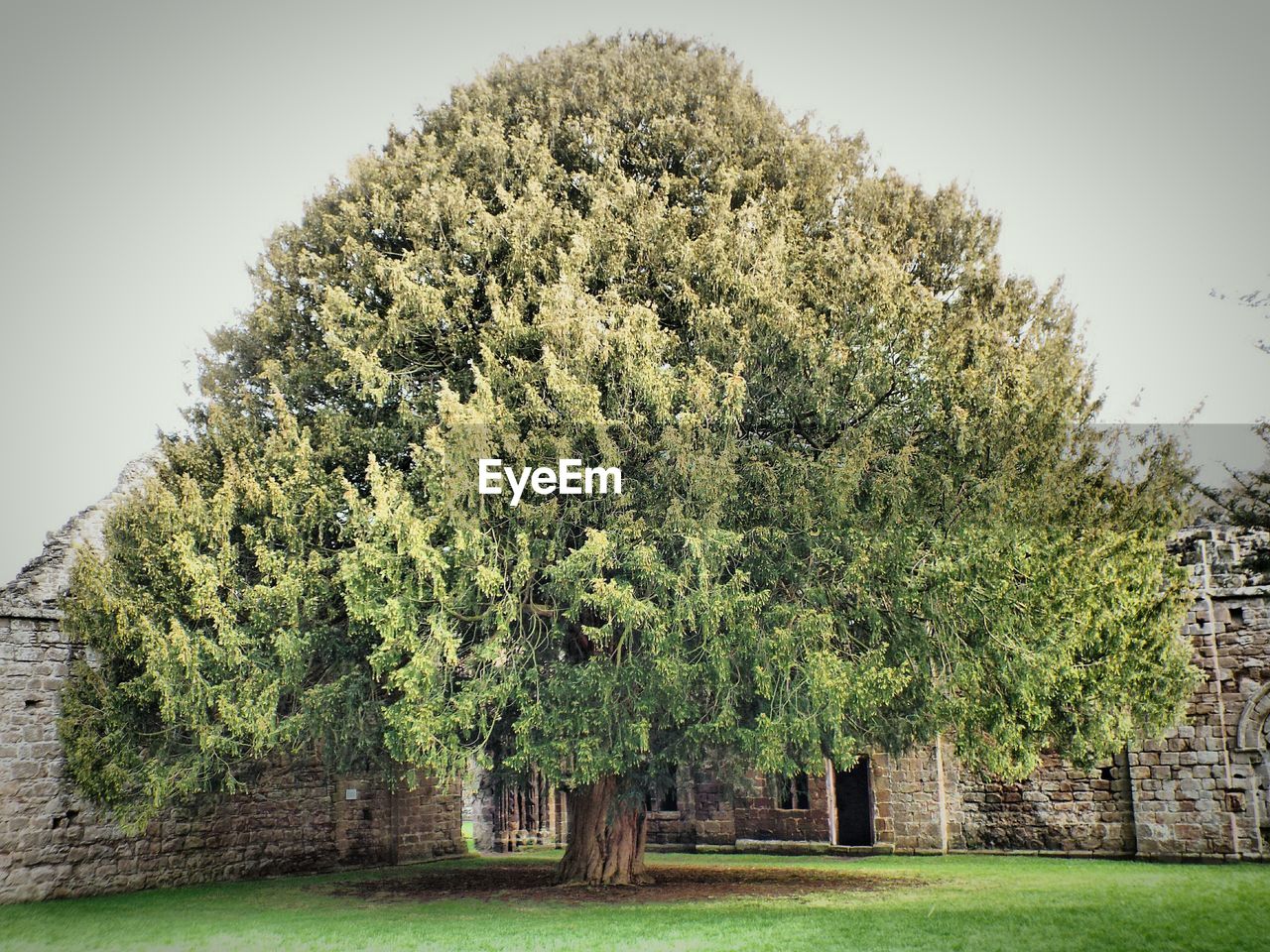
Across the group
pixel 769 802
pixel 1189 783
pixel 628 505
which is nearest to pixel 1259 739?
pixel 1189 783

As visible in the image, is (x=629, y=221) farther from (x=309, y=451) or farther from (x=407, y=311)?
(x=309, y=451)

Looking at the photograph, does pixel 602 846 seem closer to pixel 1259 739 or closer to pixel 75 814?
pixel 75 814

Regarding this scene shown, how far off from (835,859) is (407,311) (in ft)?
45.9

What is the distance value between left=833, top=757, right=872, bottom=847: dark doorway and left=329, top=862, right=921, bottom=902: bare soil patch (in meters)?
6.16

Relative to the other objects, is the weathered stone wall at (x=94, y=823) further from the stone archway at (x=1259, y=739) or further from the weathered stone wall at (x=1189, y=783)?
the stone archway at (x=1259, y=739)

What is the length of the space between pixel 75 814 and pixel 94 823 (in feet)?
1.04

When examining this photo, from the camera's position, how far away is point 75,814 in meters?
14.0

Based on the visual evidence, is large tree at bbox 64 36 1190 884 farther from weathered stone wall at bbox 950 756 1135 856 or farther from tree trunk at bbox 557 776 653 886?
weathered stone wall at bbox 950 756 1135 856

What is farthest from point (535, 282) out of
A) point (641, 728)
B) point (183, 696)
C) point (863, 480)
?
point (183, 696)

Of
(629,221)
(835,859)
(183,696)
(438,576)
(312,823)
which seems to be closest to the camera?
(438,576)

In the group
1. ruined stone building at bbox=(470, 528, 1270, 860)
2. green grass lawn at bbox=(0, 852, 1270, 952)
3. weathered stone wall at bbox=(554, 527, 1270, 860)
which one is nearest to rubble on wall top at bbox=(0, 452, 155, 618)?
green grass lawn at bbox=(0, 852, 1270, 952)

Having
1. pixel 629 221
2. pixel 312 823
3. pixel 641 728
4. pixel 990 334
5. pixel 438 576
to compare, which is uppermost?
pixel 629 221

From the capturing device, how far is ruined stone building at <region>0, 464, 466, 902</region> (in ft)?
44.2

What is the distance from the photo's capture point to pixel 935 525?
38.5 feet
